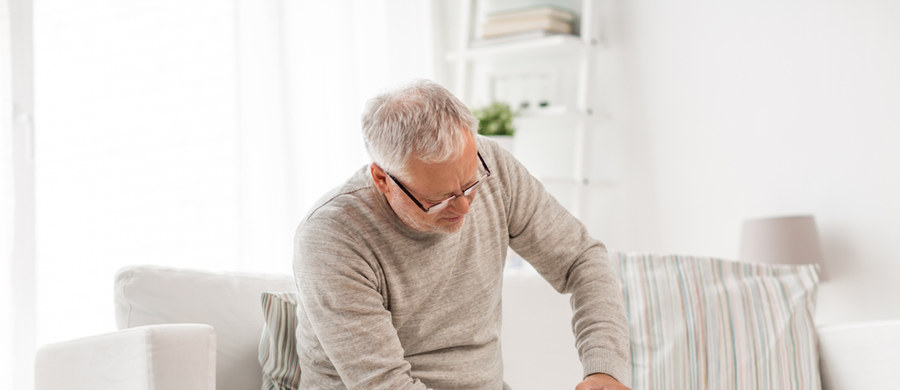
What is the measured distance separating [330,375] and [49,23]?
141cm

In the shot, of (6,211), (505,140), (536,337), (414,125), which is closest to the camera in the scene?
(414,125)

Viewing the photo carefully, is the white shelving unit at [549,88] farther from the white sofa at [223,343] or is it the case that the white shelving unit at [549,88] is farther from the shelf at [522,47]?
the white sofa at [223,343]

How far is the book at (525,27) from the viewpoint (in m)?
3.08

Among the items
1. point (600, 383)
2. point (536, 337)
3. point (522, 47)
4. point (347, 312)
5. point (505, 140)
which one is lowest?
point (536, 337)

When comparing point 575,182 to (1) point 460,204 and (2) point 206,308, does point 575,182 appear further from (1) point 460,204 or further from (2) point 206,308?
(1) point 460,204

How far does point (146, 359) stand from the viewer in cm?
139

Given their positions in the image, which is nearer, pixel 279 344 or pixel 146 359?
pixel 146 359

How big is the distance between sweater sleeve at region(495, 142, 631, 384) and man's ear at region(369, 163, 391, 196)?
273mm

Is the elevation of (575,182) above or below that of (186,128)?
below

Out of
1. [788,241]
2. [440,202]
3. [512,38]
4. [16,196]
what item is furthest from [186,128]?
[788,241]

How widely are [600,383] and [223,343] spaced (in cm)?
76

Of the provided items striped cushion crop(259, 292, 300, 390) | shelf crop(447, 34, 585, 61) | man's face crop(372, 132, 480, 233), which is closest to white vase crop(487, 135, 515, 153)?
shelf crop(447, 34, 585, 61)

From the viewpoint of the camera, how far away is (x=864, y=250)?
264 cm

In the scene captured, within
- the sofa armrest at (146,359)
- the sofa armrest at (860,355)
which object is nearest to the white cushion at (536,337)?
the sofa armrest at (860,355)
